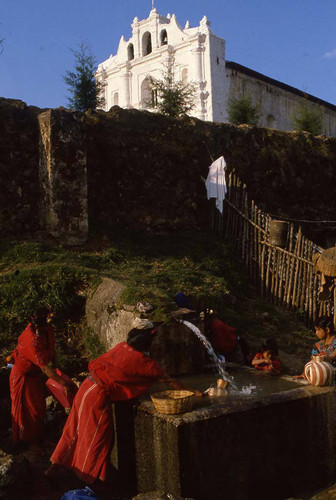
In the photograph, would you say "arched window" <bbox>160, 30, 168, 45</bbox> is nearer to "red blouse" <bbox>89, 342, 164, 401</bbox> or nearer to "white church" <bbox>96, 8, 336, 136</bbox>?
"white church" <bbox>96, 8, 336, 136</bbox>

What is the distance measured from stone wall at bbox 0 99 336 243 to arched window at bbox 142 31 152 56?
66.0ft

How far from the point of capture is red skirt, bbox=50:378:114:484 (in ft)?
13.6

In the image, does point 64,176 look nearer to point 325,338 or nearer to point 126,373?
point 325,338

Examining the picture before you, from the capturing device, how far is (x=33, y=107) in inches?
396

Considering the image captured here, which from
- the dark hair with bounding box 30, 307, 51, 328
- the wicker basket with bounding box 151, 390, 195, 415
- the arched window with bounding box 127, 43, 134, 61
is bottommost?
the wicker basket with bounding box 151, 390, 195, 415

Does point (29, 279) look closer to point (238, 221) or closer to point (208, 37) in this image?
point (238, 221)

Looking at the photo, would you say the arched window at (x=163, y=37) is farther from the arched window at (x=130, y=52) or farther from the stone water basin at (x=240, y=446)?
the stone water basin at (x=240, y=446)

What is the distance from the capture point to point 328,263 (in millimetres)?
6168

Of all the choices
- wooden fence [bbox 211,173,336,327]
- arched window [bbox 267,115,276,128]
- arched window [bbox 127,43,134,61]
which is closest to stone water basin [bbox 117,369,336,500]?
wooden fence [bbox 211,173,336,327]

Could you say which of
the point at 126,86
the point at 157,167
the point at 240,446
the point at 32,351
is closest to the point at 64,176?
the point at 157,167

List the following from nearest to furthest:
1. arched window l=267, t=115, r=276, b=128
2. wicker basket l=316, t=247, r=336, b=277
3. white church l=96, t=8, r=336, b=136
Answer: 1. wicker basket l=316, t=247, r=336, b=277
2. white church l=96, t=8, r=336, b=136
3. arched window l=267, t=115, r=276, b=128

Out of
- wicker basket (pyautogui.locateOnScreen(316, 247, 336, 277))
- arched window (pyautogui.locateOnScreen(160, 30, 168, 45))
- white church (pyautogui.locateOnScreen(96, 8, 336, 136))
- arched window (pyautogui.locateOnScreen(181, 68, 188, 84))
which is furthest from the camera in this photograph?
arched window (pyautogui.locateOnScreen(160, 30, 168, 45))

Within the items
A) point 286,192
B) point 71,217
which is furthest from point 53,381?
point 286,192

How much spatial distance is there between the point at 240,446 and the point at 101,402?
1.16 meters
